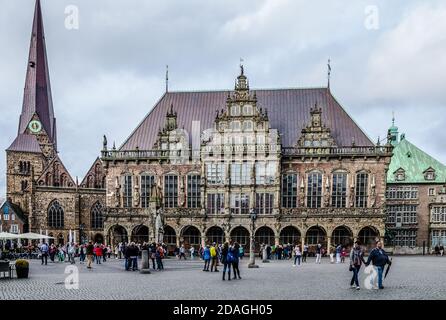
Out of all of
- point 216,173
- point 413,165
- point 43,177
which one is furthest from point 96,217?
point 413,165

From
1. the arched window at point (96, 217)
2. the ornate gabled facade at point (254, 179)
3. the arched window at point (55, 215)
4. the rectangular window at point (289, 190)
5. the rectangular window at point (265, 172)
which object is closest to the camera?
the ornate gabled facade at point (254, 179)

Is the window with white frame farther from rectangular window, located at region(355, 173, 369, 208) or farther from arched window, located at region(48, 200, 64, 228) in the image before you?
arched window, located at region(48, 200, 64, 228)

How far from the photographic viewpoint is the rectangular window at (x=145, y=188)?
47.4 meters

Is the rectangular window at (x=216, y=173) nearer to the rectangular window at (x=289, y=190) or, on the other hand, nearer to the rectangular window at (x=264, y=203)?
the rectangular window at (x=264, y=203)

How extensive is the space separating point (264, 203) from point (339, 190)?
21.4 feet

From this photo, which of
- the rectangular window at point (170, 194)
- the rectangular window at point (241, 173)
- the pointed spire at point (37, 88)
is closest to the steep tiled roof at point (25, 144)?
the pointed spire at point (37, 88)

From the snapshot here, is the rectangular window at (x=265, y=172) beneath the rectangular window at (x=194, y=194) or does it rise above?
above

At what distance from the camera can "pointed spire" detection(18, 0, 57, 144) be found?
7094 centimetres

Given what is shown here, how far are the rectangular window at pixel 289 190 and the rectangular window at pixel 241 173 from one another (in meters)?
3.15

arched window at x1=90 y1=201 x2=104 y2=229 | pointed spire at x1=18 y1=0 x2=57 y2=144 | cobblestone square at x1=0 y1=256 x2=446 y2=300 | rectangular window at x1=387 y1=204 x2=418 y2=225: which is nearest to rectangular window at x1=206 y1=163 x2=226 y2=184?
rectangular window at x1=387 y1=204 x2=418 y2=225

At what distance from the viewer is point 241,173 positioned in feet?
152

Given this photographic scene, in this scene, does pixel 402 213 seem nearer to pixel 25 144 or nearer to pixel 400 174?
pixel 400 174

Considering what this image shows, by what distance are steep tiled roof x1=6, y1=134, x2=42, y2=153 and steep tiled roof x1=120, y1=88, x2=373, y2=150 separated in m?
24.8
